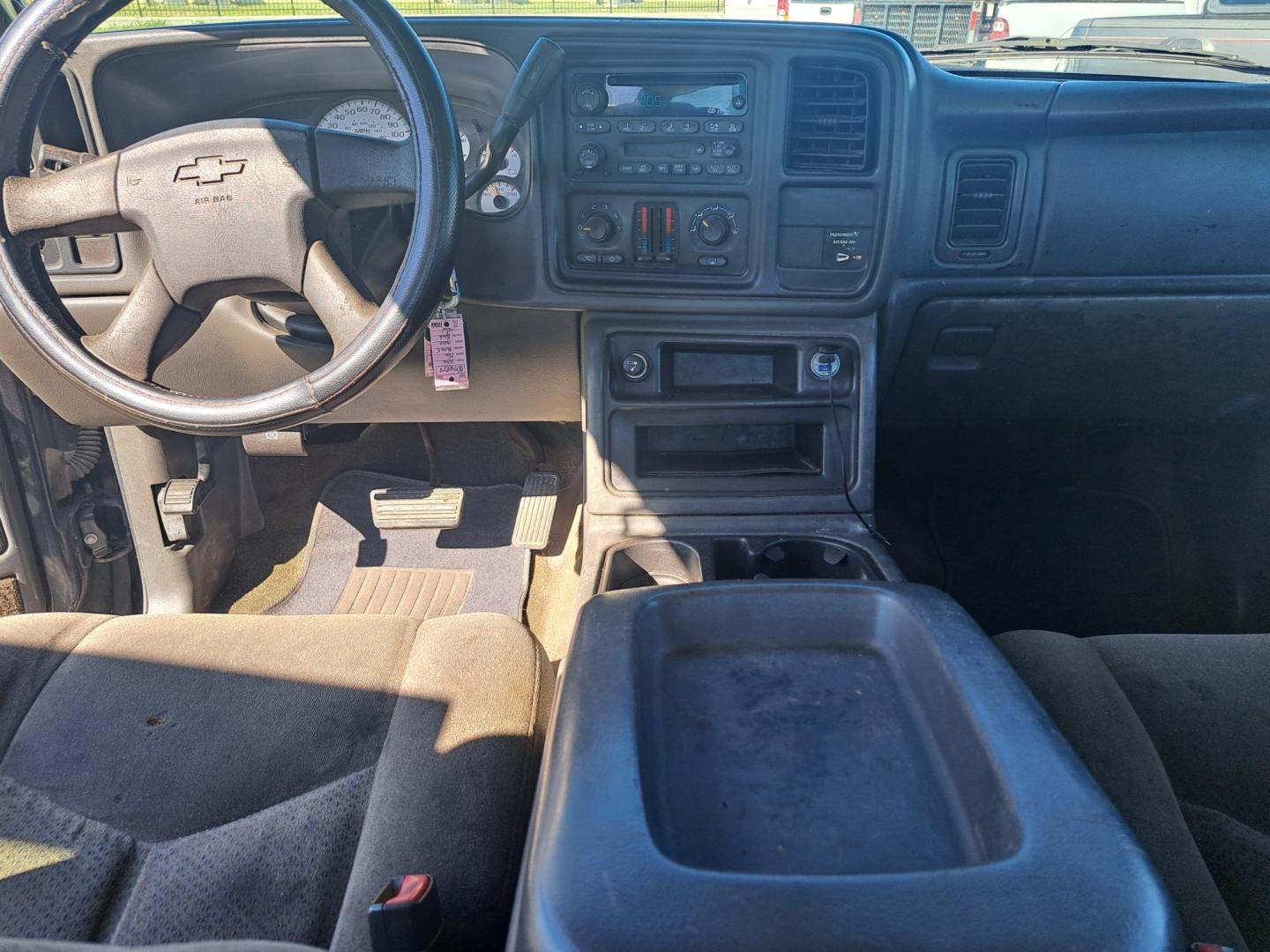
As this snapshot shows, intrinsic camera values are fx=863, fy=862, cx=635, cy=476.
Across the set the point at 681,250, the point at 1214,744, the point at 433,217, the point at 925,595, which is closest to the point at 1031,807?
the point at 925,595

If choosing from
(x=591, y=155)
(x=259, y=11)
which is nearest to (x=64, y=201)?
(x=259, y=11)

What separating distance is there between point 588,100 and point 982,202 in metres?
0.71

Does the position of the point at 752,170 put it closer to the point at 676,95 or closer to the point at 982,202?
the point at 676,95

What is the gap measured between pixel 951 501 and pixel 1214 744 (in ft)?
3.43

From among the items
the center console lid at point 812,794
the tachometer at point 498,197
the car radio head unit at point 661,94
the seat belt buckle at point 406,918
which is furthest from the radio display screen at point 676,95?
the seat belt buckle at point 406,918

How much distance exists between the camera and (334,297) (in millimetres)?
1215

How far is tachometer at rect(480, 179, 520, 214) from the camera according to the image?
146 centimetres

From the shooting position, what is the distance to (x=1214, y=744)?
110 cm

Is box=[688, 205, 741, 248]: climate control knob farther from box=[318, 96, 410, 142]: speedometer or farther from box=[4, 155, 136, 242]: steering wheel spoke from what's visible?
box=[4, 155, 136, 242]: steering wheel spoke

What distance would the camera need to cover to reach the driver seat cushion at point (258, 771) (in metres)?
0.92

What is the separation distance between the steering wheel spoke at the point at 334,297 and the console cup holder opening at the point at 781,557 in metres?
0.70

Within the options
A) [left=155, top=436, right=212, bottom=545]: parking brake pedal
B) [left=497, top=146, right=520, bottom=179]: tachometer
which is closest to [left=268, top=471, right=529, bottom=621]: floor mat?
[left=155, top=436, right=212, bottom=545]: parking brake pedal

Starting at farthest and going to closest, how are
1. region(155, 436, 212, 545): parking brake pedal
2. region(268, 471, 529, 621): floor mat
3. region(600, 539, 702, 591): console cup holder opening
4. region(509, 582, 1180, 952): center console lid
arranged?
region(268, 471, 529, 621): floor mat → region(155, 436, 212, 545): parking brake pedal → region(600, 539, 702, 591): console cup holder opening → region(509, 582, 1180, 952): center console lid

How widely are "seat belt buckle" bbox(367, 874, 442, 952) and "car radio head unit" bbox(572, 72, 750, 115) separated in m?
1.17
